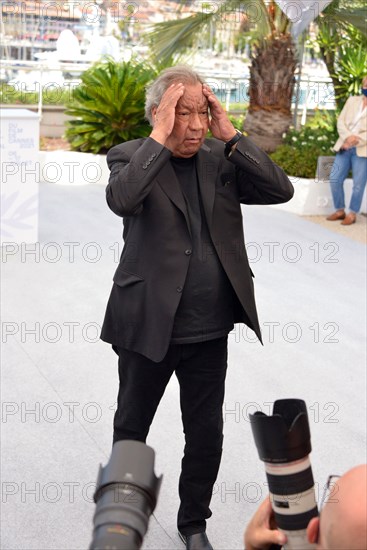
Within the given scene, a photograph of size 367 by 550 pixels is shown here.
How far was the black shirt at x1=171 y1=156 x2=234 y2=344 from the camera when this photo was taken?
3234mm

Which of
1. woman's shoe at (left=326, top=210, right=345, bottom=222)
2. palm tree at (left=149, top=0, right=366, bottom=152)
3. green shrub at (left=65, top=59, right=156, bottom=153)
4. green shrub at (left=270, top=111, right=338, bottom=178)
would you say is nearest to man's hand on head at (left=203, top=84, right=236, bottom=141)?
woman's shoe at (left=326, top=210, right=345, bottom=222)

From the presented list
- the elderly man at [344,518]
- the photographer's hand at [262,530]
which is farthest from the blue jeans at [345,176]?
the elderly man at [344,518]

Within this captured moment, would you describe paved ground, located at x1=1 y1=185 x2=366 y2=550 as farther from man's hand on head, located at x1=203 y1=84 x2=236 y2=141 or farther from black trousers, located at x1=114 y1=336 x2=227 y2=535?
man's hand on head, located at x1=203 y1=84 x2=236 y2=141

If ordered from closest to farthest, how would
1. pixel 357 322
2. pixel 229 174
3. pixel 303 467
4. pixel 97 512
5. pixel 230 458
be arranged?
1. pixel 97 512
2. pixel 303 467
3. pixel 229 174
4. pixel 230 458
5. pixel 357 322

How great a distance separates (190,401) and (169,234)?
2.16 ft

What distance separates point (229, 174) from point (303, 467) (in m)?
1.94

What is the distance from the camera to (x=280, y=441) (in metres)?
1.50

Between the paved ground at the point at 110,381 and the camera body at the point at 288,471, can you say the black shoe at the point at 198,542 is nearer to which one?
the paved ground at the point at 110,381

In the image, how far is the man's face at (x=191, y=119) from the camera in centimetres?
309

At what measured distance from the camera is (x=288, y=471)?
58.4 inches

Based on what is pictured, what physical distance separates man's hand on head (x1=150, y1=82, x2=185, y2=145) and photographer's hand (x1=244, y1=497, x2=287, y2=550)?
1672mm

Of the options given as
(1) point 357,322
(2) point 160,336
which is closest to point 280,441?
(2) point 160,336

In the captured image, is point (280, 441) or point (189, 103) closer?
point (280, 441)

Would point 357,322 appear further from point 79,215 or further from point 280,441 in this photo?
point 280,441
